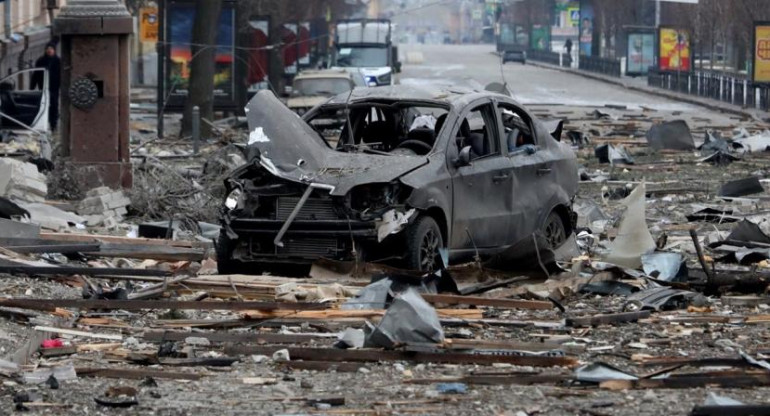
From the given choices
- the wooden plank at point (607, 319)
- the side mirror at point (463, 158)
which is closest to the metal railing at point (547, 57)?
the side mirror at point (463, 158)

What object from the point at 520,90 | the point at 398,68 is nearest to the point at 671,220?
the point at 520,90

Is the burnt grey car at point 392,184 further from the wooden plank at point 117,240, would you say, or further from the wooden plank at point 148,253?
the wooden plank at point 117,240

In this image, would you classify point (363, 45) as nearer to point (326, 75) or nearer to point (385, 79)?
point (385, 79)

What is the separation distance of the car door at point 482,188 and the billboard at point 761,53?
3120cm

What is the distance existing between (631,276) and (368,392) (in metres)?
4.78

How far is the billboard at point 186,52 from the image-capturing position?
35688 millimetres

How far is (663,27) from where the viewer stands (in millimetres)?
62875

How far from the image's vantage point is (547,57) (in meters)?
105

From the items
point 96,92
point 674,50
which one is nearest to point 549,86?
point 674,50

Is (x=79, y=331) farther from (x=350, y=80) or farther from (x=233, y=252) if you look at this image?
(x=350, y=80)

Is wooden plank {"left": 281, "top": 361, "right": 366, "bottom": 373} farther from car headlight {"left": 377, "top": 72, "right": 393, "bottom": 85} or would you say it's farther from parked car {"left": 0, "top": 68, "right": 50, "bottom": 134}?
car headlight {"left": 377, "top": 72, "right": 393, "bottom": 85}

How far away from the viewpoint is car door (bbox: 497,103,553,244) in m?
13.5

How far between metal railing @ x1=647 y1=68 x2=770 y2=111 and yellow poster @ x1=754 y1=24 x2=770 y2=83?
123 centimetres

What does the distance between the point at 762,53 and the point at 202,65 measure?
1787 centimetres
